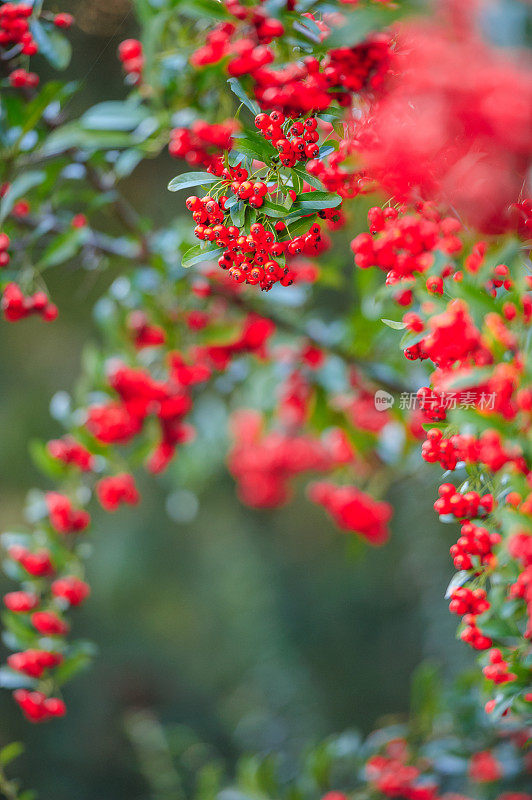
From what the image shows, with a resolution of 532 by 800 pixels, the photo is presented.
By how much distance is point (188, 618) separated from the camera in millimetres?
2312

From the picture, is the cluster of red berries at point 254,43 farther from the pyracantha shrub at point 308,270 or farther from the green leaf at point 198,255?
the green leaf at point 198,255

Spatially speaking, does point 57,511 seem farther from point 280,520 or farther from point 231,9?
point 280,520

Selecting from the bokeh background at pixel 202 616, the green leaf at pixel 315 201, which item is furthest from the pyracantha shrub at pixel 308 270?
the bokeh background at pixel 202 616

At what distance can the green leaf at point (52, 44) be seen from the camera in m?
0.69

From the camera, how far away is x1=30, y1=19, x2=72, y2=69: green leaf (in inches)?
27.3

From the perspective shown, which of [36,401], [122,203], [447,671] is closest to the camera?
[122,203]

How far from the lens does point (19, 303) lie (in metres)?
0.79

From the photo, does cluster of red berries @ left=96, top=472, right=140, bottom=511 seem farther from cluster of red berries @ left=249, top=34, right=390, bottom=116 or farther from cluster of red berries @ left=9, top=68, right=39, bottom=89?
cluster of red berries @ left=249, top=34, right=390, bottom=116

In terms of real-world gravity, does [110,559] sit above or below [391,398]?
below

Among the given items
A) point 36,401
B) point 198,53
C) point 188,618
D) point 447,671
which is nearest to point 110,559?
point 188,618

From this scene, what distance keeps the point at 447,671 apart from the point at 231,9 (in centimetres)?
157

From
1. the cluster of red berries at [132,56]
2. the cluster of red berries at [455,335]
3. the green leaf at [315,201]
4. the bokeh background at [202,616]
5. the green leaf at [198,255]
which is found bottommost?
the bokeh background at [202,616]

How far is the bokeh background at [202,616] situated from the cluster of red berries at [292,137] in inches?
48.9

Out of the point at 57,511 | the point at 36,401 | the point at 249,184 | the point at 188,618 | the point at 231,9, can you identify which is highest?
the point at 231,9
